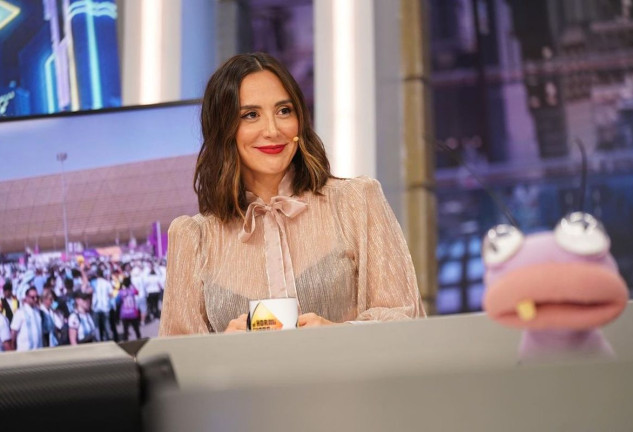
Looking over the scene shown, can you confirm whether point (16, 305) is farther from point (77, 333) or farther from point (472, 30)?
point (472, 30)

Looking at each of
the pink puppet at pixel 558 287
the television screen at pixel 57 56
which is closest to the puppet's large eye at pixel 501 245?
the pink puppet at pixel 558 287

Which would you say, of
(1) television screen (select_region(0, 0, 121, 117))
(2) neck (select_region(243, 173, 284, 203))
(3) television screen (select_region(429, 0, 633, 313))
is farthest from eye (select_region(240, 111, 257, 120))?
(3) television screen (select_region(429, 0, 633, 313))

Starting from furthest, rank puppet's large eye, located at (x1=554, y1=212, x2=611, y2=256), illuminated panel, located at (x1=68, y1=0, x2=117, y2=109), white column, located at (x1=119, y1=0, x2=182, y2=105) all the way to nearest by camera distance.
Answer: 1. illuminated panel, located at (x1=68, y1=0, x2=117, y2=109)
2. white column, located at (x1=119, y1=0, x2=182, y2=105)
3. puppet's large eye, located at (x1=554, y1=212, x2=611, y2=256)

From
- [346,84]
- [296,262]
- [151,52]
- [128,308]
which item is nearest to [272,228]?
[296,262]

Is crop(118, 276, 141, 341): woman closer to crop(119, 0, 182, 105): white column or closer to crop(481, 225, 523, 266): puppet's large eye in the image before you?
crop(119, 0, 182, 105): white column

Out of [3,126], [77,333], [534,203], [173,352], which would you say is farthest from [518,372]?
[534,203]

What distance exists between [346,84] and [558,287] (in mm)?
3001

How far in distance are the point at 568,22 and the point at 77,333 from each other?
102 inches

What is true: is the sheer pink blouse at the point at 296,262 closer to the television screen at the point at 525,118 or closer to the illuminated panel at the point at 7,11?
the television screen at the point at 525,118

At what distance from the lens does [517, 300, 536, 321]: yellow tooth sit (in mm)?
472

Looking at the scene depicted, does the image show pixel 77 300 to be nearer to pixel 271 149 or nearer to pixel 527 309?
pixel 271 149

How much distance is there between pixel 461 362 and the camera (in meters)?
0.49

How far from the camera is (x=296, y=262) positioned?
201 cm

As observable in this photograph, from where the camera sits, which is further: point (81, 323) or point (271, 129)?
point (81, 323)
